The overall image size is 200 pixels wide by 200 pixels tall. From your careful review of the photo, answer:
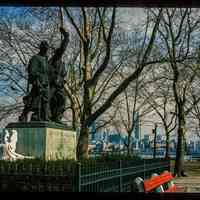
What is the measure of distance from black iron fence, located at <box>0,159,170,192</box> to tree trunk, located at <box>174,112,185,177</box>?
6.43 metres

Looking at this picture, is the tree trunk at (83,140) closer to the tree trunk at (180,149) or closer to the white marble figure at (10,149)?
the tree trunk at (180,149)

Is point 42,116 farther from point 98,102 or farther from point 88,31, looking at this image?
point 98,102

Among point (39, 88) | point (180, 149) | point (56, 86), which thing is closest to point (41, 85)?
point (39, 88)

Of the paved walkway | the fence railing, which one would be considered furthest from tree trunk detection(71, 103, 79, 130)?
the fence railing

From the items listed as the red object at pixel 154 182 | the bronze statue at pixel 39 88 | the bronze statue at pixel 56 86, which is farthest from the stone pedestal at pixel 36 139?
the red object at pixel 154 182

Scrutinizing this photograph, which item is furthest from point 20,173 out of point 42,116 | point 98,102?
point 98,102

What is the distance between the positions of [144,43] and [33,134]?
7607 millimetres

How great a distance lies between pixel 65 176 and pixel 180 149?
821 centimetres

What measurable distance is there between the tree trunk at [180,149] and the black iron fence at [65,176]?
643 centimetres

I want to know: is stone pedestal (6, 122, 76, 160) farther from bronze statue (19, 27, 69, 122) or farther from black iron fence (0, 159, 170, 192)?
black iron fence (0, 159, 170, 192)

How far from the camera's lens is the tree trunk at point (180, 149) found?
648 inches

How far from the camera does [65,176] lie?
8.75 meters

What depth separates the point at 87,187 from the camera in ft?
27.7

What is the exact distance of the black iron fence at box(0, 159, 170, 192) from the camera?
8415 millimetres
